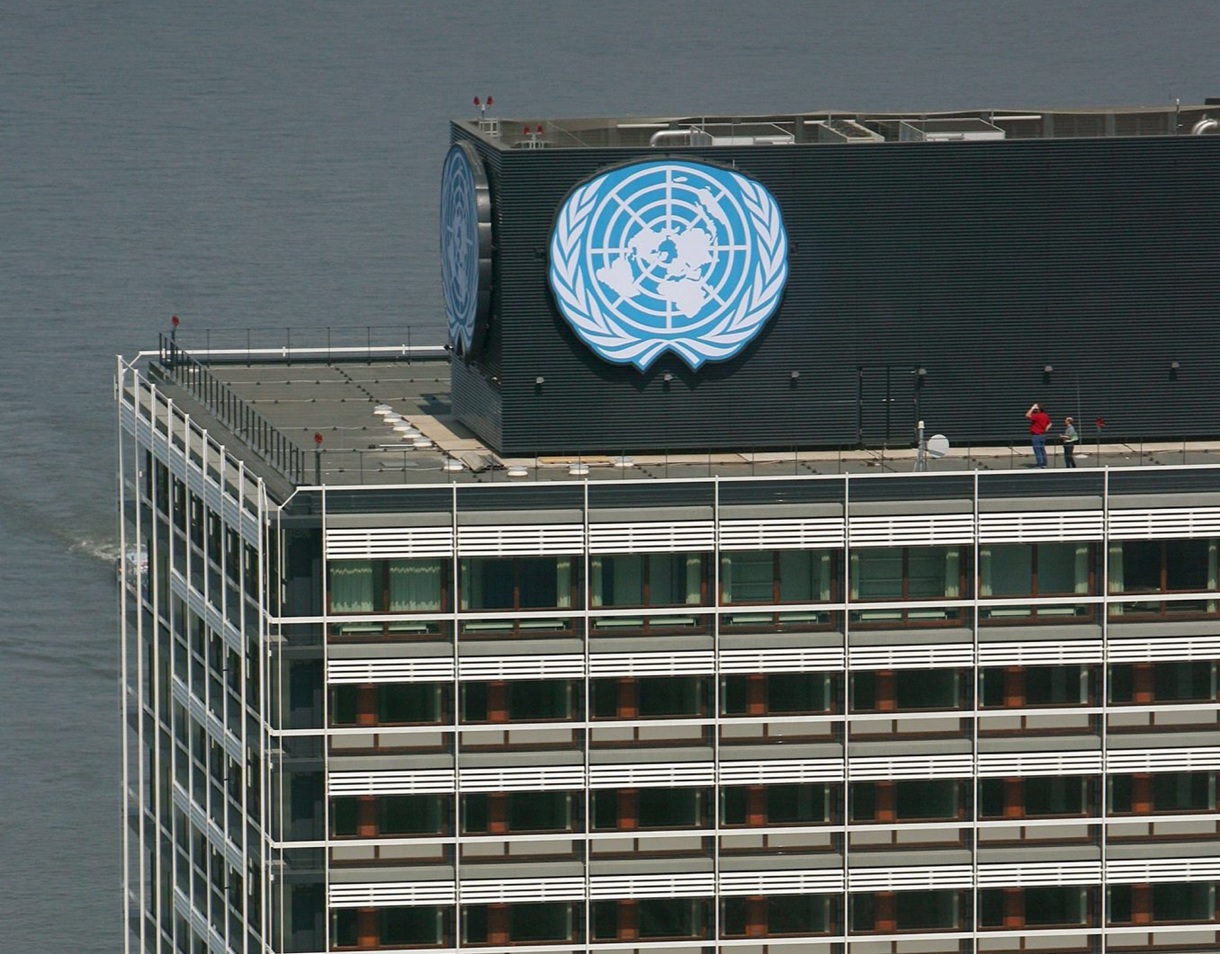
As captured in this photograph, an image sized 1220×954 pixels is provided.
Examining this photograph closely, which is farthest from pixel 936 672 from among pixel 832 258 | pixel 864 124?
pixel 864 124

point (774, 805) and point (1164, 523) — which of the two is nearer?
point (774, 805)

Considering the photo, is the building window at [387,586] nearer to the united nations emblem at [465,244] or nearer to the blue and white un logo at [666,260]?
the blue and white un logo at [666,260]

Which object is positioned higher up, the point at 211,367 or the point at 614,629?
the point at 211,367

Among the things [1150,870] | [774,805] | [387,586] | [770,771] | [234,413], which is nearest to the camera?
[387,586]

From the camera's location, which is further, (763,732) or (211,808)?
(211,808)

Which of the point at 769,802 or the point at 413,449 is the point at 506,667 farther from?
the point at 413,449

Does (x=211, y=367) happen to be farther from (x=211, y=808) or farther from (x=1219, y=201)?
(x=1219, y=201)

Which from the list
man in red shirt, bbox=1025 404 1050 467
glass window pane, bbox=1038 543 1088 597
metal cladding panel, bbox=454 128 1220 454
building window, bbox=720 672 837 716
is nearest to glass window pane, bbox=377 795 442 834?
building window, bbox=720 672 837 716

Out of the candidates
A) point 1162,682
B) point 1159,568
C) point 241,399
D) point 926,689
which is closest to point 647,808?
point 926,689
